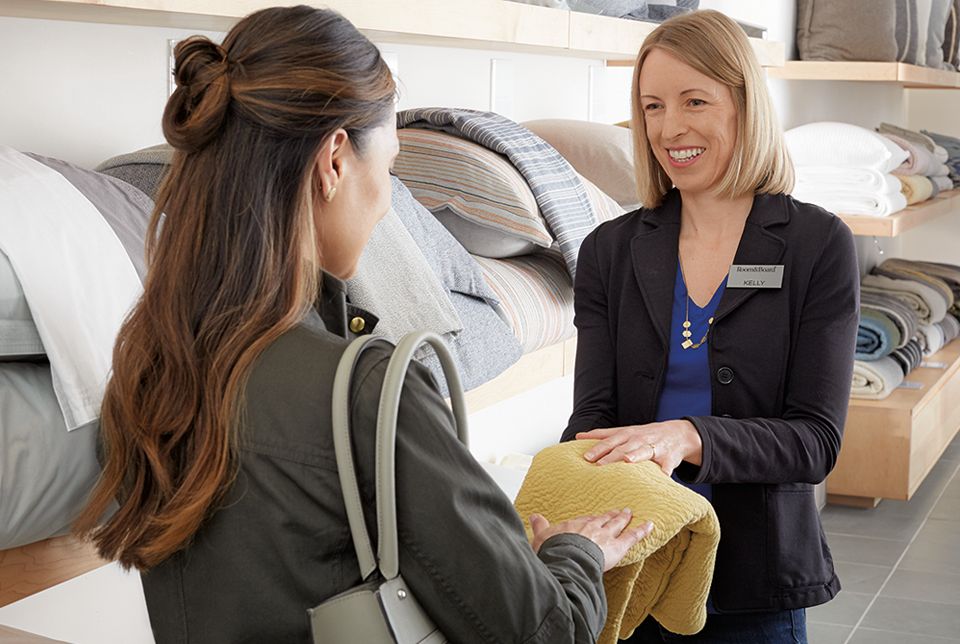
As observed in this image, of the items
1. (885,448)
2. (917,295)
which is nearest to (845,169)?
(885,448)

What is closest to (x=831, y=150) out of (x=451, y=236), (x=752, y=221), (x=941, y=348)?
(x=941, y=348)

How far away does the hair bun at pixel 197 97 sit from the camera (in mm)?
881

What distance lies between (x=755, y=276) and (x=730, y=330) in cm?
7

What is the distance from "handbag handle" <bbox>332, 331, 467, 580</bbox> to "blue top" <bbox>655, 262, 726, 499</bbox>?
656 mm

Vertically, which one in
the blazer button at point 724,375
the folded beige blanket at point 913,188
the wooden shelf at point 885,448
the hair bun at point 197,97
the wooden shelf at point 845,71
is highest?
the hair bun at point 197,97

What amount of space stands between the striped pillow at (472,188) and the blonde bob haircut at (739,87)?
0.57 m

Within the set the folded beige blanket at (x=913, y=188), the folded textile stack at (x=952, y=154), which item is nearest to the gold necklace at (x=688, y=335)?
the folded beige blanket at (x=913, y=188)

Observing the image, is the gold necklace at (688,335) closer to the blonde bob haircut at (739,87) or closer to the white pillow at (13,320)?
the blonde bob haircut at (739,87)

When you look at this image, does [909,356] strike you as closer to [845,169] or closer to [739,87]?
[845,169]

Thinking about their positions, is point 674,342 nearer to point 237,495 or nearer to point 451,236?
point 451,236

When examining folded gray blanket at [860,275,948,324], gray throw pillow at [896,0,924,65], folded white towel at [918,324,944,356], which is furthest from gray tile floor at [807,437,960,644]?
gray throw pillow at [896,0,924,65]

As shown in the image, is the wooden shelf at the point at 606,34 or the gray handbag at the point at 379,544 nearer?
the gray handbag at the point at 379,544

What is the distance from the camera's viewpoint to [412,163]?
6.83 ft

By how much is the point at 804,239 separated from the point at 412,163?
33.9 inches
